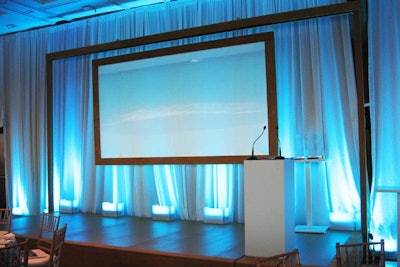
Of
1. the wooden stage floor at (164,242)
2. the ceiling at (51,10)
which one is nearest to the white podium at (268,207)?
the wooden stage floor at (164,242)

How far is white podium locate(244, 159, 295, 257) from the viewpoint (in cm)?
432

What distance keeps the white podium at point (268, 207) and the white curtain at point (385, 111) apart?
5.73ft

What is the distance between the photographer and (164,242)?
529 centimetres

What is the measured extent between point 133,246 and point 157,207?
6.88ft

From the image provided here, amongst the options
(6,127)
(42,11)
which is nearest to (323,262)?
(42,11)

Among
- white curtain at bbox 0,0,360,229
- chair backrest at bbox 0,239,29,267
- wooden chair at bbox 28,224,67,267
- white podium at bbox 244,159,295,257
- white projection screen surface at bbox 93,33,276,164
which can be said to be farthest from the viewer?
white projection screen surface at bbox 93,33,276,164

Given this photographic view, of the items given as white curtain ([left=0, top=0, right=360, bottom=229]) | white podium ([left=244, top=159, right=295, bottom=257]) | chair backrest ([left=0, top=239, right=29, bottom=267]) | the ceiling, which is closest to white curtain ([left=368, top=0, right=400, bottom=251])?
white curtain ([left=0, top=0, right=360, bottom=229])

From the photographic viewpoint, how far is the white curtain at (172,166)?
19.9 feet

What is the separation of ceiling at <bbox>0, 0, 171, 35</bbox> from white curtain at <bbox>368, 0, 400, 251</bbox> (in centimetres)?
357

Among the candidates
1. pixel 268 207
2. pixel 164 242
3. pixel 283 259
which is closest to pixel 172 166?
pixel 164 242

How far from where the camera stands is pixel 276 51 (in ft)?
21.4

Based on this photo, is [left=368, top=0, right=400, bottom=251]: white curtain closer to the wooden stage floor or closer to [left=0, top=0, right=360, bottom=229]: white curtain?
[left=0, top=0, right=360, bottom=229]: white curtain

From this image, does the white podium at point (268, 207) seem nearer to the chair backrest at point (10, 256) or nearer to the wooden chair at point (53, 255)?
the wooden chair at point (53, 255)

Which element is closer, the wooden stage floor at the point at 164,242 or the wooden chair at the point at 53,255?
the wooden chair at the point at 53,255
